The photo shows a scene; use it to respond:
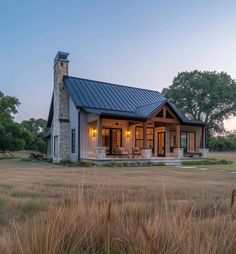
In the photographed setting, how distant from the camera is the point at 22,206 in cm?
522

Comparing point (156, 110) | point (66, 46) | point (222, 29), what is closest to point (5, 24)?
point (66, 46)

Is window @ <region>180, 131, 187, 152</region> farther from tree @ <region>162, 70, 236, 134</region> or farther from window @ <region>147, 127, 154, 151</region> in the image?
tree @ <region>162, 70, 236, 134</region>

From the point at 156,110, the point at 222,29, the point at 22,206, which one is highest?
the point at 222,29

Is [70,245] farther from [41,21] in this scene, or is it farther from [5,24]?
[5,24]

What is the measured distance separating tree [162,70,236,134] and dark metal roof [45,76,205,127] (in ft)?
82.3

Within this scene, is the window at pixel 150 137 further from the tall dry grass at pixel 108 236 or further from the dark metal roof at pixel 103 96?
the tall dry grass at pixel 108 236

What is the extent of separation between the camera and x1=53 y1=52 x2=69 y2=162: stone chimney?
877 inches

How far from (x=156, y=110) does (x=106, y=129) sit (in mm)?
3894

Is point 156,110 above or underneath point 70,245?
above

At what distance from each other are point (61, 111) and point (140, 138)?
6212mm

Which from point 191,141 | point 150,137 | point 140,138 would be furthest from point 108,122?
point 191,141

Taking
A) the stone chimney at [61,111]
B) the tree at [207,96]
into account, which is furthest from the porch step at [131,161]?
the tree at [207,96]

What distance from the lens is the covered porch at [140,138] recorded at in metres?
20.3

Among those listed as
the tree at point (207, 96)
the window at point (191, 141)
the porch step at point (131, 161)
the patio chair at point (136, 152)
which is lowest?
the porch step at point (131, 161)
